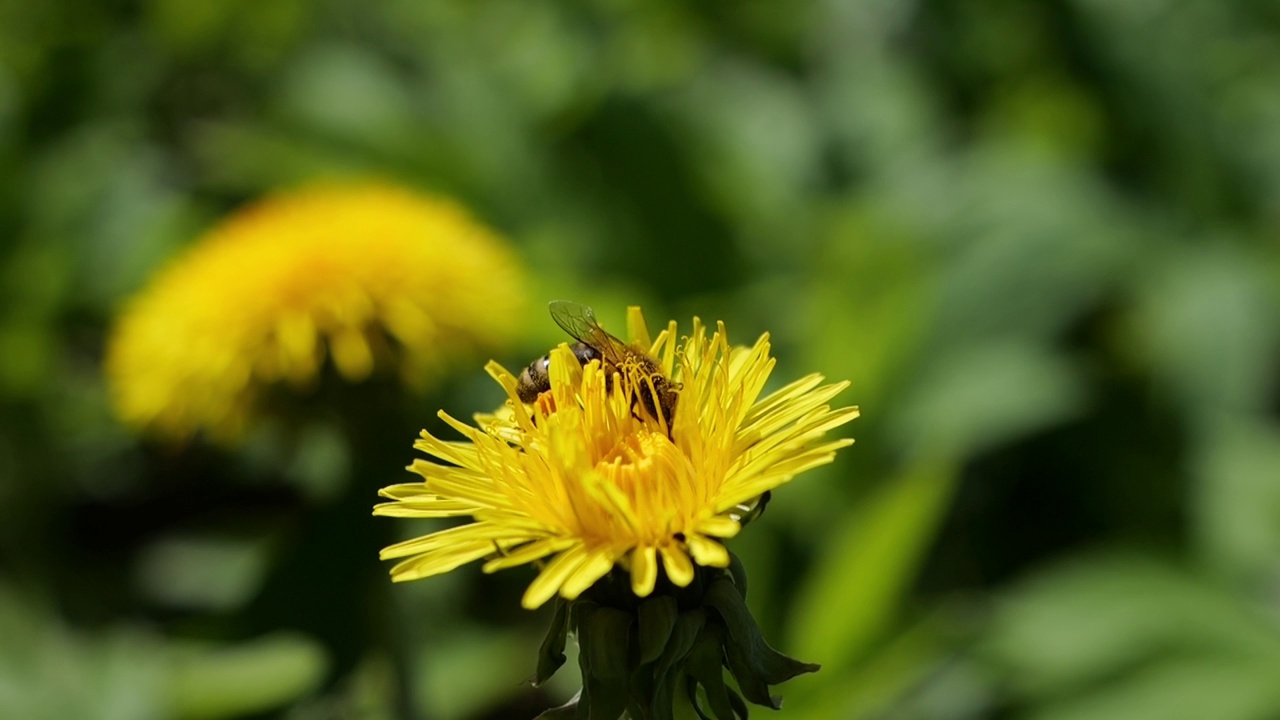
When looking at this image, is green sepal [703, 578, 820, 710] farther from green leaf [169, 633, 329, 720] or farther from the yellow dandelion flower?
green leaf [169, 633, 329, 720]

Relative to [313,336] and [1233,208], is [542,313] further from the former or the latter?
[1233,208]

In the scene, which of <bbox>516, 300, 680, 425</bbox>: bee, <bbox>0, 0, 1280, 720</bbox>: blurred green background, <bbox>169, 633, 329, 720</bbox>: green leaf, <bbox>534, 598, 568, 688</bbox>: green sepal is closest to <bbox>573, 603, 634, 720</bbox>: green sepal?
<bbox>534, 598, 568, 688</bbox>: green sepal

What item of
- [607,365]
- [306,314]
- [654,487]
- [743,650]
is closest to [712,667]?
[743,650]

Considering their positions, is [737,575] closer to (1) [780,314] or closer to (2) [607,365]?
(2) [607,365]

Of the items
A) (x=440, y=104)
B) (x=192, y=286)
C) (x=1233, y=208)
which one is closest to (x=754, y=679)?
(x=192, y=286)

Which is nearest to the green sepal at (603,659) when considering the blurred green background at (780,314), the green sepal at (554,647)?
the green sepal at (554,647)
